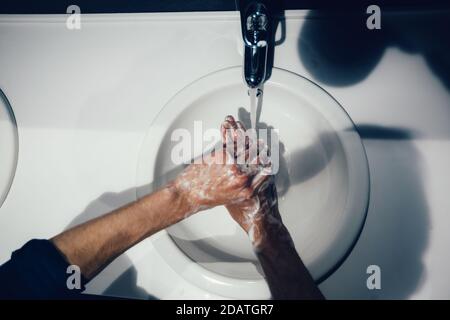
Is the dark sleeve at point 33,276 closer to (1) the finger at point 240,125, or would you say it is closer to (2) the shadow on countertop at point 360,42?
(1) the finger at point 240,125

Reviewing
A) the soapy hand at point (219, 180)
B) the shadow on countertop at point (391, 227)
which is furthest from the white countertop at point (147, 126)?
the soapy hand at point (219, 180)

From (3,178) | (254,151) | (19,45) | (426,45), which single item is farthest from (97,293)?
(426,45)

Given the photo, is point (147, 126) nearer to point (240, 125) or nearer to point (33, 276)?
point (240, 125)

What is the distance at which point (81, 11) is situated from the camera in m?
0.68

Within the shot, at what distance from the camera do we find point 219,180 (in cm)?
67

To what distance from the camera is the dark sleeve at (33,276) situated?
0.54 metres

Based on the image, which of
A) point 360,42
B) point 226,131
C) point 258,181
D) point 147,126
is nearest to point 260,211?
point 258,181

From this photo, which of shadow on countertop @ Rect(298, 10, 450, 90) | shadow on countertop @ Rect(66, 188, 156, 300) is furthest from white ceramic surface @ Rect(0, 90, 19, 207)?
shadow on countertop @ Rect(298, 10, 450, 90)

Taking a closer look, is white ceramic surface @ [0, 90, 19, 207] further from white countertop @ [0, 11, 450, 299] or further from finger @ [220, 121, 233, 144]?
finger @ [220, 121, 233, 144]

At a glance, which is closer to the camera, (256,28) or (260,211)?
(256,28)

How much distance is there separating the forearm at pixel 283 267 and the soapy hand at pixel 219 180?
96mm

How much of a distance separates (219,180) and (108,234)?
25 centimetres

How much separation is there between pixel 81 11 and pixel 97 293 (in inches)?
23.5

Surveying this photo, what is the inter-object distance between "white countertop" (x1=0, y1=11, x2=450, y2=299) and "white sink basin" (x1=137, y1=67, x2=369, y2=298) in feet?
0.14
